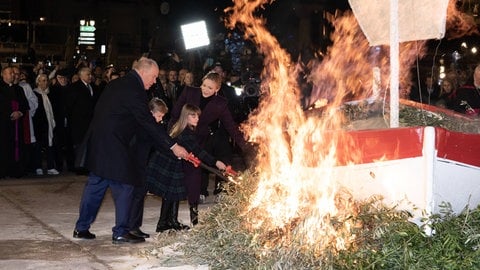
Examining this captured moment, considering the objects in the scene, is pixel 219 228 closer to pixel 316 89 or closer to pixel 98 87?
pixel 98 87

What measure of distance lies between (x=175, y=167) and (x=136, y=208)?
2.11 ft

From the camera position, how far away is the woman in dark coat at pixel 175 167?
8195 mm

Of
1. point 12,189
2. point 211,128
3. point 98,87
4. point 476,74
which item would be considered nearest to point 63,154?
point 98,87

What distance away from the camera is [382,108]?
309 inches

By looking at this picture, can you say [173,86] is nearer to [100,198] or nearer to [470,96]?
[470,96]

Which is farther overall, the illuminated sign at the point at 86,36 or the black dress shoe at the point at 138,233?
the illuminated sign at the point at 86,36

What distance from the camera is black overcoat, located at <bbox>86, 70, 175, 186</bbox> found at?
7.54 meters

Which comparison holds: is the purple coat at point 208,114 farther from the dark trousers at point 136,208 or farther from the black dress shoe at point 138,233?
the black dress shoe at point 138,233

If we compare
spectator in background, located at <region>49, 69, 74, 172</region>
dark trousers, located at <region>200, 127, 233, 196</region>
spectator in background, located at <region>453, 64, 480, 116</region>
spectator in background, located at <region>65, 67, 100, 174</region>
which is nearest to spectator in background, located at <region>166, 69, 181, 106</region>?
spectator in background, located at <region>65, 67, 100, 174</region>

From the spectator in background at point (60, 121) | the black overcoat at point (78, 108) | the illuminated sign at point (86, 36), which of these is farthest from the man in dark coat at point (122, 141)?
the illuminated sign at point (86, 36)

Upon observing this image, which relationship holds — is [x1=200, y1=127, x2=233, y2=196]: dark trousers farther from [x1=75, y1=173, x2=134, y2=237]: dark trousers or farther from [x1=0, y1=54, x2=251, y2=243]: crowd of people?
[x1=75, y1=173, x2=134, y2=237]: dark trousers

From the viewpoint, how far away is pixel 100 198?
25.9 feet

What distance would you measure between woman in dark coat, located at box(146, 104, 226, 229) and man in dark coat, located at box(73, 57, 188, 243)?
0.41 m

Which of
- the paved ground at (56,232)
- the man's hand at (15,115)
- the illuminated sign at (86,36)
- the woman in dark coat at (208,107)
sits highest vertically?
the illuminated sign at (86,36)
